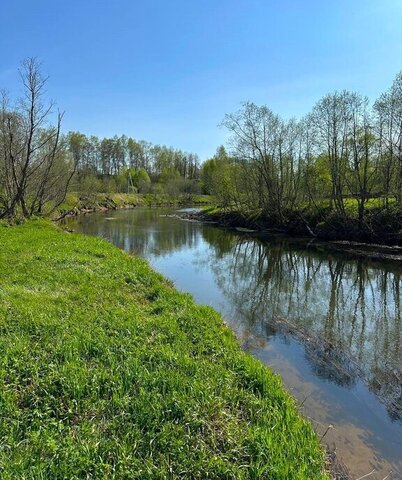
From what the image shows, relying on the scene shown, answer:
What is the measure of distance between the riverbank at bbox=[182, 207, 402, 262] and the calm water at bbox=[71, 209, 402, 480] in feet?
7.92

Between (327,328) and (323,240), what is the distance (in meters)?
22.2

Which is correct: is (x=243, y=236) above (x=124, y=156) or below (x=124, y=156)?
below

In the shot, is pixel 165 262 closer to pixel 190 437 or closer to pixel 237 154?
pixel 190 437

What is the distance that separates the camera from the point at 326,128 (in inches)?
1309

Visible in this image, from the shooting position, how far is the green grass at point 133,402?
12.5 feet

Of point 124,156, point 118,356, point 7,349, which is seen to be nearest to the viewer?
point 7,349

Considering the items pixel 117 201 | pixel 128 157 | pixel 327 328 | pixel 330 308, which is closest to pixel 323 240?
pixel 330 308

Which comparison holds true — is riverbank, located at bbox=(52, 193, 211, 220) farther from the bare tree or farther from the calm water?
the calm water

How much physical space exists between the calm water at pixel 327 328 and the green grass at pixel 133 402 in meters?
1.58

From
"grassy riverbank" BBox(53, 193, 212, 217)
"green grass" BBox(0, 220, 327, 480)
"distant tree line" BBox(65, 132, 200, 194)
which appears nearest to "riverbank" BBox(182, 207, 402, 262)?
"green grass" BBox(0, 220, 327, 480)

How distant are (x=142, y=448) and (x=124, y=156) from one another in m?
113

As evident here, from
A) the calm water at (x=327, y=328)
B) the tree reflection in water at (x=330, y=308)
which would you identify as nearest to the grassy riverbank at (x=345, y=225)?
the tree reflection in water at (x=330, y=308)

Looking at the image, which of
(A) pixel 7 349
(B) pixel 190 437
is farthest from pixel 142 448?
(A) pixel 7 349

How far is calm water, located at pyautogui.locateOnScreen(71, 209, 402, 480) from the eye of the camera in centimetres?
636
